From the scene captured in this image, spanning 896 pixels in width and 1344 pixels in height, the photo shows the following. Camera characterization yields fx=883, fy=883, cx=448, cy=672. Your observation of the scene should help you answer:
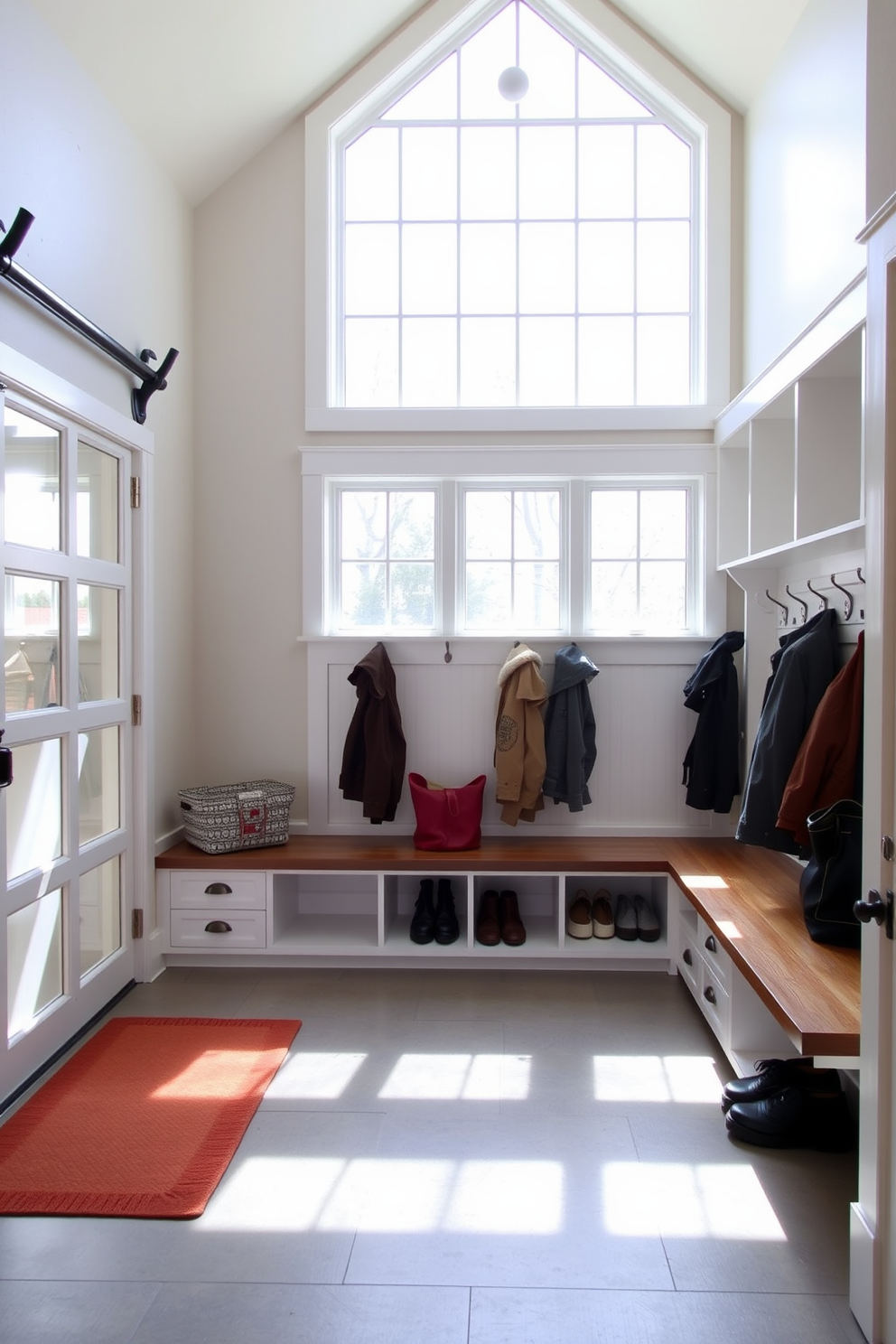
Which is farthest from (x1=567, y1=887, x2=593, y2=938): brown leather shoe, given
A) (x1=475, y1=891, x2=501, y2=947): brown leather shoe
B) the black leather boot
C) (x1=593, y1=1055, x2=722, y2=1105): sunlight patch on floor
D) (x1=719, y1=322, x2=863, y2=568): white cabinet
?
(x1=719, y1=322, x2=863, y2=568): white cabinet

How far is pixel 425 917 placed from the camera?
3.83 m

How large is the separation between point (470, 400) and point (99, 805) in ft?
8.15

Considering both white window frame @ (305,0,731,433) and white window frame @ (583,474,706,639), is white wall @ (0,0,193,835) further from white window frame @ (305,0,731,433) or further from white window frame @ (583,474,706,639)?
white window frame @ (583,474,706,639)

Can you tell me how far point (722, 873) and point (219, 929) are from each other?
208 cm

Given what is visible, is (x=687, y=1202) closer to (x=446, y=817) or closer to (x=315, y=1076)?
(x=315, y=1076)

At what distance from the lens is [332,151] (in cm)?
420

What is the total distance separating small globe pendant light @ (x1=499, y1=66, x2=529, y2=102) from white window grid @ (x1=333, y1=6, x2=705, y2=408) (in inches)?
15.6

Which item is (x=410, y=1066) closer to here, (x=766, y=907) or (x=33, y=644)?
(x=766, y=907)

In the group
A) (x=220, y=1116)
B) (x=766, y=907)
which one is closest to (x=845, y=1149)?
(x=766, y=907)

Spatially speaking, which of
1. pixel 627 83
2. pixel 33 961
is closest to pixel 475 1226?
pixel 33 961

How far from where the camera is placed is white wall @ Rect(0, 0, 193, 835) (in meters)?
2.65

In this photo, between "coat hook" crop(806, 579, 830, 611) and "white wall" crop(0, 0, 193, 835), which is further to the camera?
"coat hook" crop(806, 579, 830, 611)

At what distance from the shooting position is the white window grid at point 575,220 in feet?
13.7

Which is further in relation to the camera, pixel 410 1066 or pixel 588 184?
pixel 588 184
